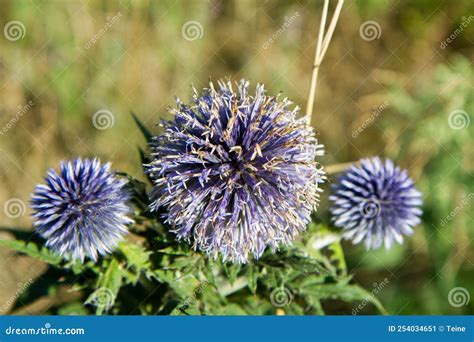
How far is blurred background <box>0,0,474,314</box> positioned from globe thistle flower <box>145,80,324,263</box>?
77.2 inches

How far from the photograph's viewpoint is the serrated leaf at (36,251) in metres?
2.99

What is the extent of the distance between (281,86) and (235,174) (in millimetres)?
2766

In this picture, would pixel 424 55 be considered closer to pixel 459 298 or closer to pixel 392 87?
pixel 392 87

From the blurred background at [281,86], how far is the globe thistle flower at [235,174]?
1.96 m

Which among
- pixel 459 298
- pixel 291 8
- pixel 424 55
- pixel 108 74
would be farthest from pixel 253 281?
pixel 424 55

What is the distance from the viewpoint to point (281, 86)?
5.42m

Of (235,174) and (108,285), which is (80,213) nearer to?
(108,285)

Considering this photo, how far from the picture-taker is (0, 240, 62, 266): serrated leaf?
2987mm

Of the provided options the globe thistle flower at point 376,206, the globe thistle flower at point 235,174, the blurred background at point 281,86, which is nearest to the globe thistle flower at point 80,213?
the globe thistle flower at point 235,174

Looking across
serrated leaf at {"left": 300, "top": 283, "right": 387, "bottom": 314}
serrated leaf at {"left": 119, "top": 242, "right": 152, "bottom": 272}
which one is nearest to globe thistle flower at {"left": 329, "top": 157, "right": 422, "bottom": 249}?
serrated leaf at {"left": 300, "top": 283, "right": 387, "bottom": 314}

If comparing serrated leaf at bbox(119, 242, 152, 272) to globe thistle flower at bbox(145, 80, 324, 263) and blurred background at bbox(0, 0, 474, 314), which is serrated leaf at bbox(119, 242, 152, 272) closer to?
globe thistle flower at bbox(145, 80, 324, 263)

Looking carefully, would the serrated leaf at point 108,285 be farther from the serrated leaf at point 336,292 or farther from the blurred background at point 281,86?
the blurred background at point 281,86

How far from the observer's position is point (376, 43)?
5570 millimetres

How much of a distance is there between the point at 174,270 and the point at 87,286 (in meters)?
0.60
